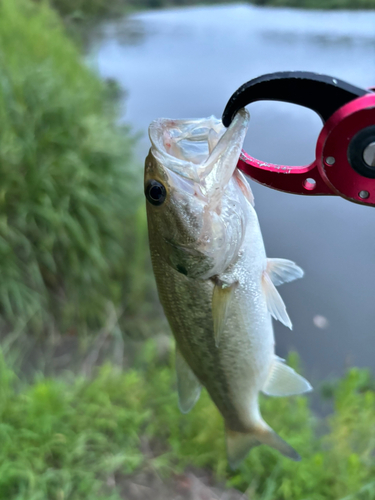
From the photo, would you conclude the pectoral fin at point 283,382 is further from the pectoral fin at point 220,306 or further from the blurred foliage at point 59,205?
the blurred foliage at point 59,205

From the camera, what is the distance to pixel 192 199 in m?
0.65

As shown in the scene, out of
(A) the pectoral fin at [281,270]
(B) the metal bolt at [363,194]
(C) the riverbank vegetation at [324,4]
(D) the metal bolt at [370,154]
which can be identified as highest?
(C) the riverbank vegetation at [324,4]

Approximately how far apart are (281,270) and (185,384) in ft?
1.10

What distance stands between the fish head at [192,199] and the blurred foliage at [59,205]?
1.35m

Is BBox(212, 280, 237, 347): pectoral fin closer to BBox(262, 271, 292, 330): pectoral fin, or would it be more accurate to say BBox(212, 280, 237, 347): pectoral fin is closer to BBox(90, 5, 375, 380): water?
BBox(262, 271, 292, 330): pectoral fin

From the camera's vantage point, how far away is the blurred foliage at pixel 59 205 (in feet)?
6.85

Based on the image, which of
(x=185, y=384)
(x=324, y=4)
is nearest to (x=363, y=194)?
(x=185, y=384)

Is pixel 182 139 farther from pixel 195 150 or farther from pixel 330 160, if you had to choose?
pixel 330 160

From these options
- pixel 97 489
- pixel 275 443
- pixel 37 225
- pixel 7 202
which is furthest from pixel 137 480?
pixel 7 202

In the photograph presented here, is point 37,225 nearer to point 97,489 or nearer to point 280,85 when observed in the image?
point 97,489

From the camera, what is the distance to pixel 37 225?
7.01 ft

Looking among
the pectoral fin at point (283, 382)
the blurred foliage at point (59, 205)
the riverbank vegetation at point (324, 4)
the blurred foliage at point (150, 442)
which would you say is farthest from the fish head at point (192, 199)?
the riverbank vegetation at point (324, 4)

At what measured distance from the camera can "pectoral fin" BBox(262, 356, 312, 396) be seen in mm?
815

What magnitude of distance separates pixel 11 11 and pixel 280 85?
3173mm
